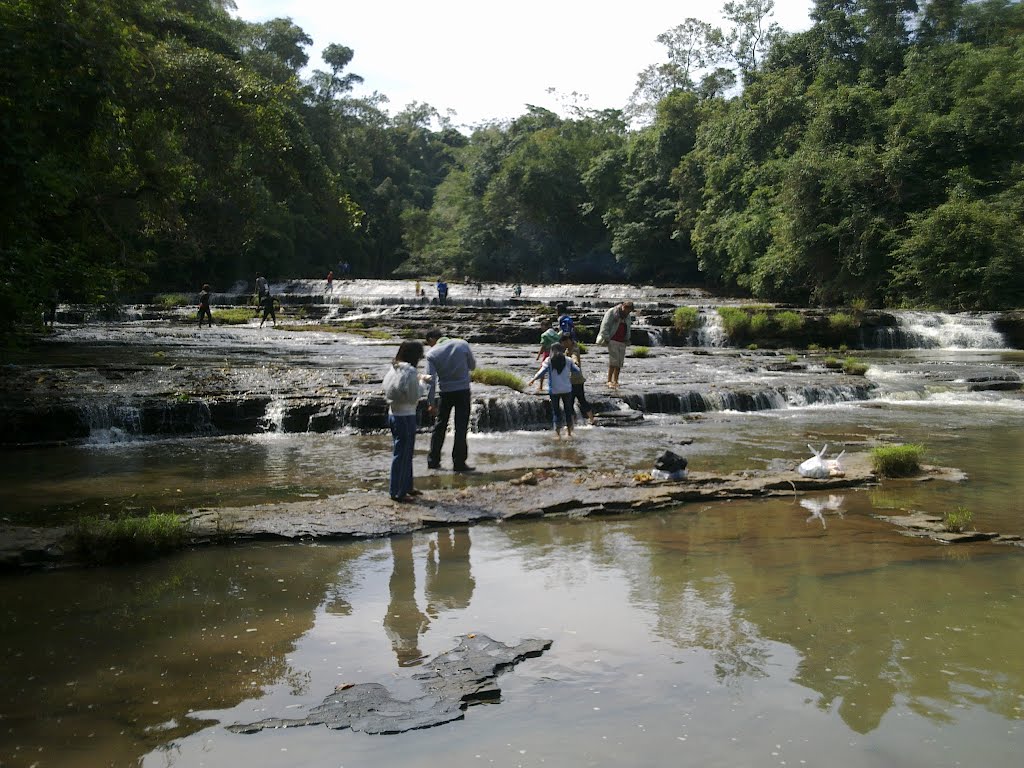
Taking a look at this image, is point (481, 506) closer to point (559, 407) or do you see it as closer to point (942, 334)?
point (559, 407)

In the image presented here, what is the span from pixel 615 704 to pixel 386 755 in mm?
1149

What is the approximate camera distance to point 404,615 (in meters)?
5.61

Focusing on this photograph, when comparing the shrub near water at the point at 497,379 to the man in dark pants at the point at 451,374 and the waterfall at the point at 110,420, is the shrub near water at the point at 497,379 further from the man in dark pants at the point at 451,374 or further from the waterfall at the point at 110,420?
the waterfall at the point at 110,420

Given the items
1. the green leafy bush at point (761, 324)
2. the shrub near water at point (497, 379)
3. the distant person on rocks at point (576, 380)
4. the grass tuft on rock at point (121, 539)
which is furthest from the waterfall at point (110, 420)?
the green leafy bush at point (761, 324)

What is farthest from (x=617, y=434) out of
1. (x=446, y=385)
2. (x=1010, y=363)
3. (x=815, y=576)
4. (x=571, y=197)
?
(x=571, y=197)

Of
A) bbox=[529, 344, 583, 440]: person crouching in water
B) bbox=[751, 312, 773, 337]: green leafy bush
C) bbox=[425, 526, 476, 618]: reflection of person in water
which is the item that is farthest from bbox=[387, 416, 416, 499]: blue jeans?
bbox=[751, 312, 773, 337]: green leafy bush

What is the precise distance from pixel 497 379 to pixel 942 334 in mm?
19502

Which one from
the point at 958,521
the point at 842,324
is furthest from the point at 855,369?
the point at 958,521

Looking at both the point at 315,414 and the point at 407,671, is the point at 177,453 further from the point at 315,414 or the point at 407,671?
the point at 407,671

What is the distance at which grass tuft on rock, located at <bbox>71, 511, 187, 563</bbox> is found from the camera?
6.62 m

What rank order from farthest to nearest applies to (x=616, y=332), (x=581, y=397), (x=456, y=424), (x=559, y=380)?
(x=616, y=332)
(x=581, y=397)
(x=559, y=380)
(x=456, y=424)

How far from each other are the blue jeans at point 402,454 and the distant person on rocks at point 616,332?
7650 millimetres

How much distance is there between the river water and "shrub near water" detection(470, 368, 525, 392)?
678 centimetres

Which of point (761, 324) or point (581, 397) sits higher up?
point (761, 324)
